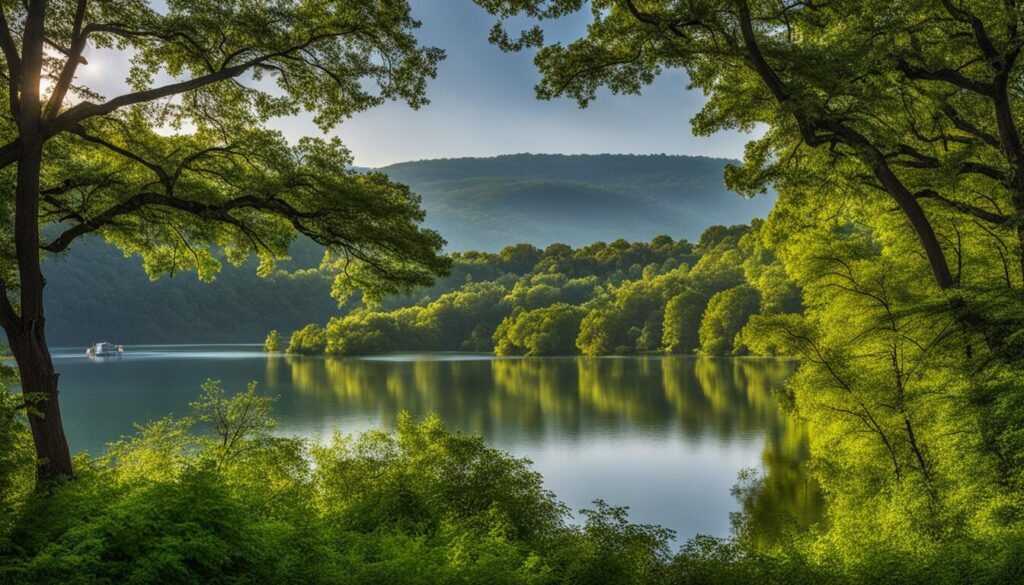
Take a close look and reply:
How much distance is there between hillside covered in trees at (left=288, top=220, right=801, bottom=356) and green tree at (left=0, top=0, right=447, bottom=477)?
44.0m

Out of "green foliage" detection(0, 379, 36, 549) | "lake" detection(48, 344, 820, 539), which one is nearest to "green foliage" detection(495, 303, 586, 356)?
"lake" detection(48, 344, 820, 539)

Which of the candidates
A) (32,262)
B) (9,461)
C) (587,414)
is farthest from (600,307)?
(9,461)

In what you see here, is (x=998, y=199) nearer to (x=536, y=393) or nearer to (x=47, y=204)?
(x=47, y=204)

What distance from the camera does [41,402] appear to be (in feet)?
22.7

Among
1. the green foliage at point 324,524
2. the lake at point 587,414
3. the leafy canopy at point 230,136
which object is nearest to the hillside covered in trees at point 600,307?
the lake at point 587,414

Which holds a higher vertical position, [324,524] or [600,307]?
[600,307]

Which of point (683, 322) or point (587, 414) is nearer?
point (587, 414)

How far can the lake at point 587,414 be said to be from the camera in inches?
740

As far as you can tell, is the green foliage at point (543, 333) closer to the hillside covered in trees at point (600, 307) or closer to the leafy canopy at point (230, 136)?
the hillside covered in trees at point (600, 307)

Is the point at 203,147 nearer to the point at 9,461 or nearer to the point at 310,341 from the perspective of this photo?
the point at 9,461

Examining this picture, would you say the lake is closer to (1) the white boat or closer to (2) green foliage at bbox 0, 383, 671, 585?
(2) green foliage at bbox 0, 383, 671, 585

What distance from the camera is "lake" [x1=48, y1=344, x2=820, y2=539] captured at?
18797 millimetres

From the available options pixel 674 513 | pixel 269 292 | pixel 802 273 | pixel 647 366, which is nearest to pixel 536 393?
pixel 647 366

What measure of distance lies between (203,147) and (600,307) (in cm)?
7280
